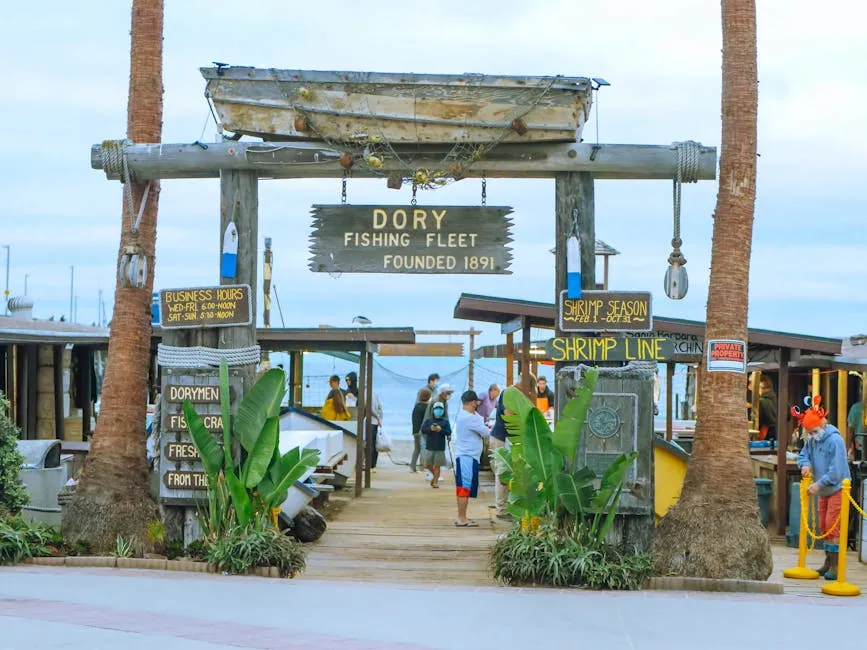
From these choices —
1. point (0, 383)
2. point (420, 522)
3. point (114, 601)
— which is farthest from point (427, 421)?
point (114, 601)

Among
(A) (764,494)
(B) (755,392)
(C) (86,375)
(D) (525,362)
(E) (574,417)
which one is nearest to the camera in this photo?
(E) (574,417)

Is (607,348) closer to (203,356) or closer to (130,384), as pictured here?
(203,356)

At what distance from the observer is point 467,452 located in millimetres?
16531

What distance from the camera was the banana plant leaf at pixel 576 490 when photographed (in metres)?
11.4

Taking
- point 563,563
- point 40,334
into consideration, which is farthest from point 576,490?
point 40,334

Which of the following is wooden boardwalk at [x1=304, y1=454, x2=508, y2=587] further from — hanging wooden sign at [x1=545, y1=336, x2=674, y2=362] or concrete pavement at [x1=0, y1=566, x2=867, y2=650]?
hanging wooden sign at [x1=545, y1=336, x2=674, y2=362]

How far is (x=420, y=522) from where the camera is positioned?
1705 centimetres

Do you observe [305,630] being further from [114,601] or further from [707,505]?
[707,505]

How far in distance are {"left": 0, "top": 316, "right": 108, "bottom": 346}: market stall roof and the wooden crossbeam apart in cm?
683

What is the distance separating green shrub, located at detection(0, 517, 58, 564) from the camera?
11273 millimetres

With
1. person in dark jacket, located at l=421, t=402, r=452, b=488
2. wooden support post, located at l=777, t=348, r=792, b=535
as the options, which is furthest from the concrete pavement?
person in dark jacket, located at l=421, t=402, r=452, b=488

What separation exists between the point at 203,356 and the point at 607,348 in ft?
12.3

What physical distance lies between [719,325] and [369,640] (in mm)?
5075

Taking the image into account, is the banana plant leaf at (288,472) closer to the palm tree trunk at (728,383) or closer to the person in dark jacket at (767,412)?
the palm tree trunk at (728,383)
